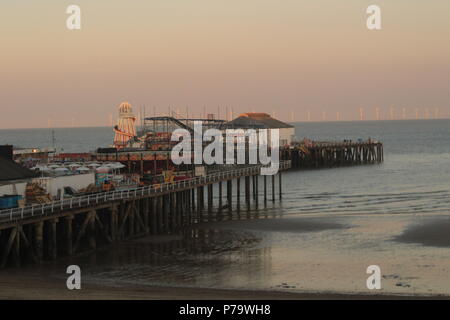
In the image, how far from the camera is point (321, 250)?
43.9 m

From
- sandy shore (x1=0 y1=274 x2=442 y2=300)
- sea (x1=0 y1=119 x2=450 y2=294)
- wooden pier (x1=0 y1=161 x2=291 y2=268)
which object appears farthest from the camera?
wooden pier (x1=0 y1=161 x2=291 y2=268)

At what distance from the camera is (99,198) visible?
149 feet

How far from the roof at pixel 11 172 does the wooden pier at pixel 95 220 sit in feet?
10.9

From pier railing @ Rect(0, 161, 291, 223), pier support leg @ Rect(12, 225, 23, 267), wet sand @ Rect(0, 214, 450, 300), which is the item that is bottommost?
wet sand @ Rect(0, 214, 450, 300)

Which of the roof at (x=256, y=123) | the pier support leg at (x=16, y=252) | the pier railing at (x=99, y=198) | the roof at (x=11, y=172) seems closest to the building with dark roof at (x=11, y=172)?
the roof at (x=11, y=172)

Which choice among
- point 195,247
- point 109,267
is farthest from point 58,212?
point 195,247

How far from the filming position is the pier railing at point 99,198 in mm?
38562

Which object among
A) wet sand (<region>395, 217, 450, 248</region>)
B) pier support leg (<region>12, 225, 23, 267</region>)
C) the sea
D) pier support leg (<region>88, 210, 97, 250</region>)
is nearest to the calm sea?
the sea

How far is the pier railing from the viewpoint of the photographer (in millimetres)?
38562

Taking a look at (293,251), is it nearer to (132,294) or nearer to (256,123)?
(132,294)
